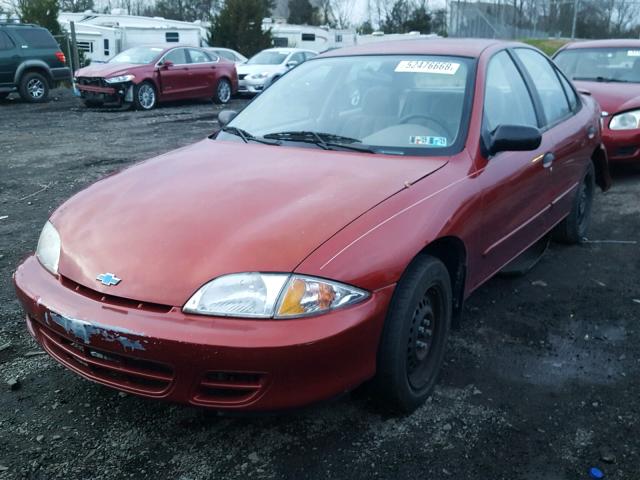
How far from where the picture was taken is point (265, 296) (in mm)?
2254

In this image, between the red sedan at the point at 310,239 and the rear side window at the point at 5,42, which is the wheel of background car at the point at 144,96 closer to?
the rear side window at the point at 5,42

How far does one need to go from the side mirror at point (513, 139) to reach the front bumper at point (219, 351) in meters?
1.21

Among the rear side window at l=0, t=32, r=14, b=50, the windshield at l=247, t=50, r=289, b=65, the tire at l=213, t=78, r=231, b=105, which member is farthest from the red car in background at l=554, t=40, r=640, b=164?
the rear side window at l=0, t=32, r=14, b=50

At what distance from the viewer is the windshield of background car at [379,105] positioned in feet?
10.8

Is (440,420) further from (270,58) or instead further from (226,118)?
(270,58)

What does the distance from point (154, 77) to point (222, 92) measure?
2.75m

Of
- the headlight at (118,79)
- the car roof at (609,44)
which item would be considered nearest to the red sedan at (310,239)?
the car roof at (609,44)

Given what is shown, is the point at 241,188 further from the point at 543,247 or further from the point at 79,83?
the point at 79,83

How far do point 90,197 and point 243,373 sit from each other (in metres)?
1.28

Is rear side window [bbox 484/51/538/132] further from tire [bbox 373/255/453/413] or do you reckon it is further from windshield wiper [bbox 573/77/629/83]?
windshield wiper [bbox 573/77/629/83]

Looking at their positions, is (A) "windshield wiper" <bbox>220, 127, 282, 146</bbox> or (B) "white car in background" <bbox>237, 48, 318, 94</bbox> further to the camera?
(B) "white car in background" <bbox>237, 48, 318, 94</bbox>

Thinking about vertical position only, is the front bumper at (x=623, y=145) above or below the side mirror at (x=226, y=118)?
below

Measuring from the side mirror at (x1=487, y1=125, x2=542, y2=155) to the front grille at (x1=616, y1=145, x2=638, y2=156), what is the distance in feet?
14.1

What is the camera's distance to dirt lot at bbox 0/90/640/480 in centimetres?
245
